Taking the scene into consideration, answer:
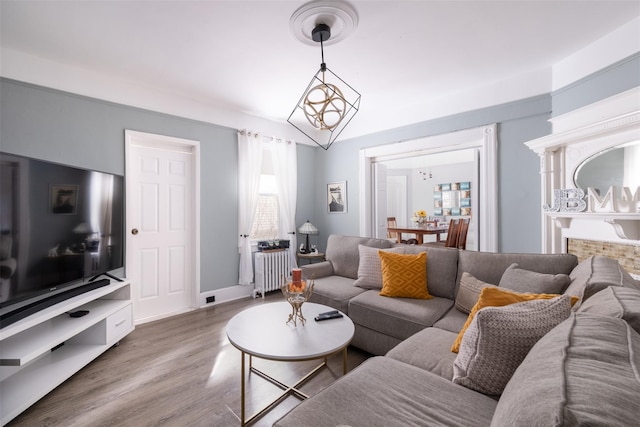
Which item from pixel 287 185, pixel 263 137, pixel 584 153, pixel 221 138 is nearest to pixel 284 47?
pixel 221 138

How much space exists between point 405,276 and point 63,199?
2.89 meters

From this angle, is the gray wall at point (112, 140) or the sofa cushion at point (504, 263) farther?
the gray wall at point (112, 140)

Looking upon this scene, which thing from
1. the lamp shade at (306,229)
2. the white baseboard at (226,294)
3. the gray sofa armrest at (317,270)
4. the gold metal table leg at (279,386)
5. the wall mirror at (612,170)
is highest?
the wall mirror at (612,170)

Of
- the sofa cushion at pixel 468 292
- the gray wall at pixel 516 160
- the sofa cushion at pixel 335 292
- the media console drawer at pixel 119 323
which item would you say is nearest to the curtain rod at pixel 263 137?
the gray wall at pixel 516 160

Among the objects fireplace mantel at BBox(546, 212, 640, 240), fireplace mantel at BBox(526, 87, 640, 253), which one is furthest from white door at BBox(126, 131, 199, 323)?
fireplace mantel at BBox(546, 212, 640, 240)

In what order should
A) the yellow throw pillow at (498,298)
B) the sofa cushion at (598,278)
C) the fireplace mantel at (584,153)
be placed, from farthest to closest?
the fireplace mantel at (584,153)
the yellow throw pillow at (498,298)
the sofa cushion at (598,278)

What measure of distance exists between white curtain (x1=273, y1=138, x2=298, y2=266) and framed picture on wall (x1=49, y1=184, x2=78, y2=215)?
2523 mm

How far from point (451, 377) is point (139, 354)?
252cm

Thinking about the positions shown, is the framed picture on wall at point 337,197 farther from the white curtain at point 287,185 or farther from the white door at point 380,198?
the white curtain at point 287,185

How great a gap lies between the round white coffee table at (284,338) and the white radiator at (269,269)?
1905 mm

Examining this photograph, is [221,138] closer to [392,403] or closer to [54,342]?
[54,342]

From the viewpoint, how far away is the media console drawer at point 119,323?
238cm

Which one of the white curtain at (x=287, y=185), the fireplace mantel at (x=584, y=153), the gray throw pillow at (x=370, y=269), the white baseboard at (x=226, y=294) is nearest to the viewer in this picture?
the fireplace mantel at (x=584, y=153)

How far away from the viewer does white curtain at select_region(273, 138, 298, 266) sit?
4.40 meters
